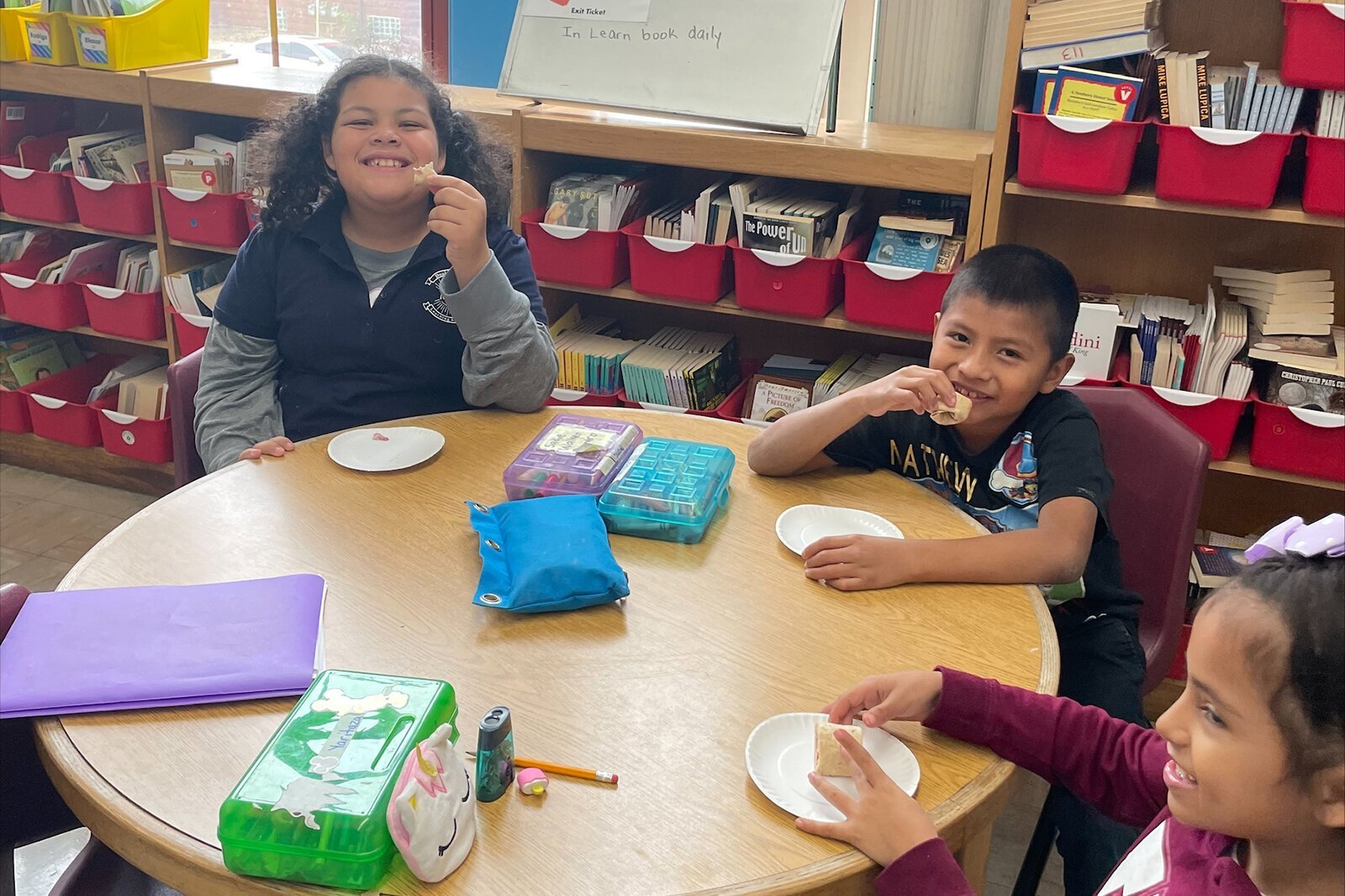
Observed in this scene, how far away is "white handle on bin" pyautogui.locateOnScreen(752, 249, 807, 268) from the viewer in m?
2.48

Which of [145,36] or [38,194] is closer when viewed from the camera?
[145,36]

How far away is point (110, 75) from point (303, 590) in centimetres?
237

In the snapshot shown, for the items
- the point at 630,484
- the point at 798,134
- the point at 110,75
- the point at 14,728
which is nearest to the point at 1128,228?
the point at 798,134

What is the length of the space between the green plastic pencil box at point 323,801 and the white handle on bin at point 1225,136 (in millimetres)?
1799

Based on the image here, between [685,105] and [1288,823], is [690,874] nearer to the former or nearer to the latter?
[1288,823]

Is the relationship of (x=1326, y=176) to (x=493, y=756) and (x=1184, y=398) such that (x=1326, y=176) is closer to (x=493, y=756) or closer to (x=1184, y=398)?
(x=1184, y=398)

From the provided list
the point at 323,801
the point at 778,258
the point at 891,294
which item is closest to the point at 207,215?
the point at 778,258

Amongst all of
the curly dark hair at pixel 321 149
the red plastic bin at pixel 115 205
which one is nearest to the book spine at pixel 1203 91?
the curly dark hair at pixel 321 149

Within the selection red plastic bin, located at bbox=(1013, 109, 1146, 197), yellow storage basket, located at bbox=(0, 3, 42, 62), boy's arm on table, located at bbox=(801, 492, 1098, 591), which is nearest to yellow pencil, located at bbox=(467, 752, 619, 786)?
boy's arm on table, located at bbox=(801, 492, 1098, 591)

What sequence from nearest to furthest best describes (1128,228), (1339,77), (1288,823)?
(1288,823)
(1339,77)
(1128,228)

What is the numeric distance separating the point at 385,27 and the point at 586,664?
2.79 meters

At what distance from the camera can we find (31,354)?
3576 millimetres

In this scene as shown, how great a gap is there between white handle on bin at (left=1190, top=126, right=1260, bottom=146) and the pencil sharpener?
176cm

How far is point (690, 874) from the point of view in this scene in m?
0.95
